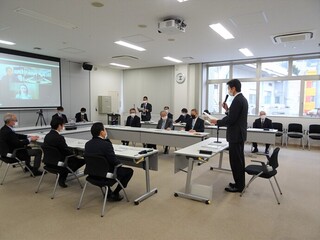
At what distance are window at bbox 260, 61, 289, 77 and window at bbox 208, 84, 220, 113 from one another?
1.83 metres

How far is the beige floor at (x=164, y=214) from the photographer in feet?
8.04

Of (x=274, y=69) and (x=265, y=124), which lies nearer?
(x=265, y=124)

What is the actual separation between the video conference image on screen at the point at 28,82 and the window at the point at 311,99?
348 inches

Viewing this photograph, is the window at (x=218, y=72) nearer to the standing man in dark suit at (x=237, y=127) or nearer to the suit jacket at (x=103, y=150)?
the standing man in dark suit at (x=237, y=127)

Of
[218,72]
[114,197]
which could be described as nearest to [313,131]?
[218,72]

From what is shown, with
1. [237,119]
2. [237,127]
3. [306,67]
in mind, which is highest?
[306,67]

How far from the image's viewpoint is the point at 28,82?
7625 millimetres

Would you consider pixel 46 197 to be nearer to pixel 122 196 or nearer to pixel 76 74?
pixel 122 196

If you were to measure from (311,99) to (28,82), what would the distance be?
31.4ft

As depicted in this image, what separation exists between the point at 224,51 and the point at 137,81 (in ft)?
16.4

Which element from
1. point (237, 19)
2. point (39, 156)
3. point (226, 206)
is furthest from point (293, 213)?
point (39, 156)

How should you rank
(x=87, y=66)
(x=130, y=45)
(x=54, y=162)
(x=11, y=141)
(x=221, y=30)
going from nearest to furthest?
(x=54, y=162), (x=11, y=141), (x=221, y=30), (x=130, y=45), (x=87, y=66)

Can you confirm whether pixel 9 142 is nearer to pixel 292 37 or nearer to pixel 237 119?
pixel 237 119

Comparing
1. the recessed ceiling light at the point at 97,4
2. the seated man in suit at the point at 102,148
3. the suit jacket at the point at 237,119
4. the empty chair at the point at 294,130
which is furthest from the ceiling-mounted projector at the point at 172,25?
the empty chair at the point at 294,130
